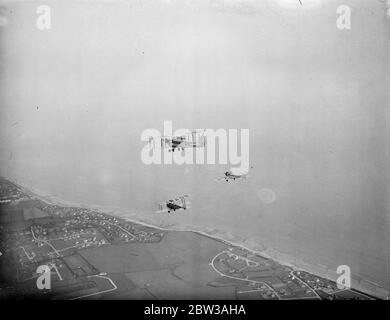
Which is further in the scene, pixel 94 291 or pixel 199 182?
pixel 199 182

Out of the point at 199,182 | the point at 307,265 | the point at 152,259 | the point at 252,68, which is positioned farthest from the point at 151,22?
the point at 307,265

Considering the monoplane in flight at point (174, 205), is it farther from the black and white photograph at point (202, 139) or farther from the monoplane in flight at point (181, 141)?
the monoplane in flight at point (181, 141)

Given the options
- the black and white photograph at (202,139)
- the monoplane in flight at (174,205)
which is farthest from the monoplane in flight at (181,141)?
the monoplane in flight at (174,205)

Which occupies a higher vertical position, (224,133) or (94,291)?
(224,133)

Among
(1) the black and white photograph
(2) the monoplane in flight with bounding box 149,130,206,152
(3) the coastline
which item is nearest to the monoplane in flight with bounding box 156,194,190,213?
(1) the black and white photograph

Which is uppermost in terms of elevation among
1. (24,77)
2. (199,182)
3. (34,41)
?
(34,41)

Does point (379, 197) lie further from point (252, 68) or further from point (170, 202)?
point (170, 202)
